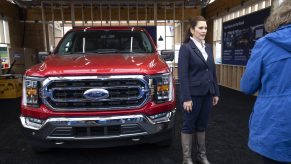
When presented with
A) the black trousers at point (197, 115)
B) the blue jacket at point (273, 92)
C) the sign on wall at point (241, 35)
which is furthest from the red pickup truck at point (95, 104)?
the sign on wall at point (241, 35)

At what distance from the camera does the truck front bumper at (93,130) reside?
273 centimetres

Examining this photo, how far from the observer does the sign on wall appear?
22.4ft

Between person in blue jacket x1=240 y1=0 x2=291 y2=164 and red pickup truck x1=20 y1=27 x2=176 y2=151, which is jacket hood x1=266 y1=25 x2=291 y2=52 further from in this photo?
red pickup truck x1=20 y1=27 x2=176 y2=151

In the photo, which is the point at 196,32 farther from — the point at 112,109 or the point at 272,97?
the point at 272,97

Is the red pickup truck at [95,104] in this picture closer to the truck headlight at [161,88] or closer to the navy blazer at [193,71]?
the truck headlight at [161,88]

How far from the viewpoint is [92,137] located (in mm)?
2766

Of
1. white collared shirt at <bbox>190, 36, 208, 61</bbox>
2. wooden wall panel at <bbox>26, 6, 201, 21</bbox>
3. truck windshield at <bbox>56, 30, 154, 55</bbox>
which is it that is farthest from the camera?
wooden wall panel at <bbox>26, 6, 201, 21</bbox>

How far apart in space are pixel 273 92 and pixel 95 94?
1809mm

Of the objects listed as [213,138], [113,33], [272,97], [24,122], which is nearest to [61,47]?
[113,33]

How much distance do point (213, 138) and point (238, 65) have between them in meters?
4.93

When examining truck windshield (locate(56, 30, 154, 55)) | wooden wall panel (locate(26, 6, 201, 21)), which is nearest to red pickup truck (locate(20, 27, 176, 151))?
truck windshield (locate(56, 30, 154, 55))

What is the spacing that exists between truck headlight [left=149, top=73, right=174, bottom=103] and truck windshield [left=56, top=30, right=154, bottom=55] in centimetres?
108

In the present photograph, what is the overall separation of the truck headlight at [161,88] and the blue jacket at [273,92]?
141cm

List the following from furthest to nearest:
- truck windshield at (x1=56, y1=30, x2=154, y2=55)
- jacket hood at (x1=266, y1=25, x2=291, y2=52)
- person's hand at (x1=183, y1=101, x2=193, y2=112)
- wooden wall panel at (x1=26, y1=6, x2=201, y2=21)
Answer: wooden wall panel at (x1=26, y1=6, x2=201, y2=21) → truck windshield at (x1=56, y1=30, x2=154, y2=55) → person's hand at (x1=183, y1=101, x2=193, y2=112) → jacket hood at (x1=266, y1=25, x2=291, y2=52)
